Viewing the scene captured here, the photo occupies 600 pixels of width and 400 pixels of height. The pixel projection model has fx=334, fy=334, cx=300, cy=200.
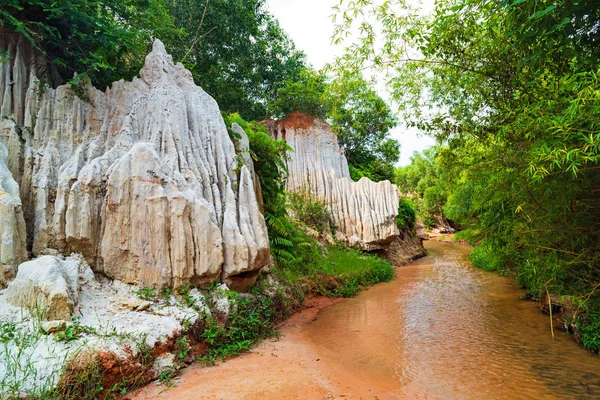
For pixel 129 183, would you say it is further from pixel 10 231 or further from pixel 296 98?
pixel 296 98

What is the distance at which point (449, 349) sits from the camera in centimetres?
543

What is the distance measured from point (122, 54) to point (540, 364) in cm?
895

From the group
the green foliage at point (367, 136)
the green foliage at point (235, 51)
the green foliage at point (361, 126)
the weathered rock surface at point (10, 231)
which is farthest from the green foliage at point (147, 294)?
the green foliage at point (367, 136)

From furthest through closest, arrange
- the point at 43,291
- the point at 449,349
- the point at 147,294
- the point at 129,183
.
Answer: the point at 449,349 < the point at 129,183 < the point at 147,294 < the point at 43,291

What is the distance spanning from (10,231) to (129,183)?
4.72 ft

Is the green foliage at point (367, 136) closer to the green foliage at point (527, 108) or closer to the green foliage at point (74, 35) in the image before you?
the green foliage at point (527, 108)

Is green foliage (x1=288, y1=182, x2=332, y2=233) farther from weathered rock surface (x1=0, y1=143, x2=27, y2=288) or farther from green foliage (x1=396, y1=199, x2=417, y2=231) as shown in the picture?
weathered rock surface (x1=0, y1=143, x2=27, y2=288)

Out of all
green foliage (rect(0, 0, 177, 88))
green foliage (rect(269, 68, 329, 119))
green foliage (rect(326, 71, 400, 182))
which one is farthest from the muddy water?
green foliage (rect(326, 71, 400, 182))

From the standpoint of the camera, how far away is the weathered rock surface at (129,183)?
4.68 metres

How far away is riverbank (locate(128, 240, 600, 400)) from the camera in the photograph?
3824mm

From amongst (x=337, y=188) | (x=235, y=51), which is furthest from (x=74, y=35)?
(x=337, y=188)

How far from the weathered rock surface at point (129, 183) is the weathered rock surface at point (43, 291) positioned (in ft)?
1.33

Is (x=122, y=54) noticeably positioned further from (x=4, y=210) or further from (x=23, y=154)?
(x=4, y=210)

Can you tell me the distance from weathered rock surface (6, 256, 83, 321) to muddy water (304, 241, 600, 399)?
327cm
